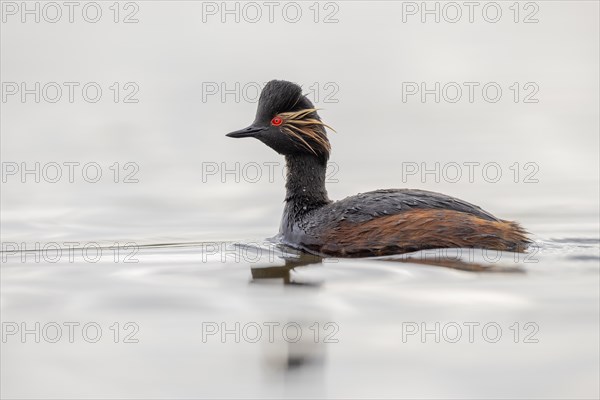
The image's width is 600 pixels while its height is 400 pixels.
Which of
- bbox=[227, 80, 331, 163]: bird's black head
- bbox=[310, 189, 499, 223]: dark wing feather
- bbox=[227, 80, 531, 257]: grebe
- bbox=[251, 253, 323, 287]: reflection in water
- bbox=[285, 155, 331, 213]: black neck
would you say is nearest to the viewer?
bbox=[251, 253, 323, 287]: reflection in water

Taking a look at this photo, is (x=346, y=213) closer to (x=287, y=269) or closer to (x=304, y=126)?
(x=287, y=269)

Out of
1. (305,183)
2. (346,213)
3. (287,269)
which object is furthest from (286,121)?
(287,269)

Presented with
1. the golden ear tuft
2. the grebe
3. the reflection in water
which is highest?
the golden ear tuft

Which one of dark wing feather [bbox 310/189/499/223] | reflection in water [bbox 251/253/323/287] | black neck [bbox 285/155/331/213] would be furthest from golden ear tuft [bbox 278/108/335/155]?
reflection in water [bbox 251/253/323/287]

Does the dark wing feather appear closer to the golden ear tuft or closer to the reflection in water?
the reflection in water

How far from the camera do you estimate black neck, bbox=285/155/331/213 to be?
12.5 m

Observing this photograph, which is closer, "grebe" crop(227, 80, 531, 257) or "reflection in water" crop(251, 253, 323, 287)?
"reflection in water" crop(251, 253, 323, 287)

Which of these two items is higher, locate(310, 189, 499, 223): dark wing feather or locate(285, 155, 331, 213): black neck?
locate(285, 155, 331, 213): black neck

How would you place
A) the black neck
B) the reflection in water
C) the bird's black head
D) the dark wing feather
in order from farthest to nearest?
the black neck, the bird's black head, the dark wing feather, the reflection in water

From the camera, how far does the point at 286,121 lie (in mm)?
12258

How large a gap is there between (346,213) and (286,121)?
1.14 meters

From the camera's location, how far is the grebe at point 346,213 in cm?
1121

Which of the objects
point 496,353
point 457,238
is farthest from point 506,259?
point 496,353

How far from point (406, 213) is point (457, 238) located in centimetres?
51
